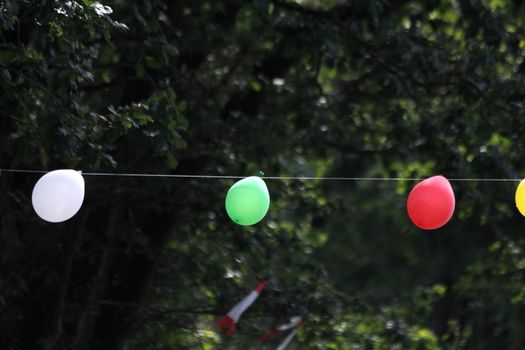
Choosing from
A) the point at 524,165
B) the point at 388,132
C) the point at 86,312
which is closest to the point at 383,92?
the point at 388,132

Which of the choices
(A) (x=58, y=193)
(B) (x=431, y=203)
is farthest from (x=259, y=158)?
(A) (x=58, y=193)

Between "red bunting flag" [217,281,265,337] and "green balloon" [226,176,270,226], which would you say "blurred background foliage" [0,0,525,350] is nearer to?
"red bunting flag" [217,281,265,337]

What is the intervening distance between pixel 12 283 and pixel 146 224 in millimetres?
1101

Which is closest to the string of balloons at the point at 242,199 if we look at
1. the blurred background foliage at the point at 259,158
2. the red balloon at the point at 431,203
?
the red balloon at the point at 431,203

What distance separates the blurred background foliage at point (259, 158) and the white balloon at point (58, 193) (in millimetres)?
1313

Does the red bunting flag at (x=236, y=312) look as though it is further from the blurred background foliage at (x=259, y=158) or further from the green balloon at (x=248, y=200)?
the green balloon at (x=248, y=200)

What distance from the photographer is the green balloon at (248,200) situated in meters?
4.57

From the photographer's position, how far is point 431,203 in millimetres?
4715

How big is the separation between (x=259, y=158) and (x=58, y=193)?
307cm

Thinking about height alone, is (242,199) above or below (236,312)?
below

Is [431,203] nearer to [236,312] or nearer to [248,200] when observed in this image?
[248,200]

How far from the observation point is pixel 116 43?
20.3 feet

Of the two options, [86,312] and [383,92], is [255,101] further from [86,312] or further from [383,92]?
[86,312]

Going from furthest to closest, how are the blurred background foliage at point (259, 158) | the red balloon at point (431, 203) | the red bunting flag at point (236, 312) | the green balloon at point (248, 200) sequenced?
the red bunting flag at point (236, 312)
the blurred background foliage at point (259, 158)
the red balloon at point (431, 203)
the green balloon at point (248, 200)
